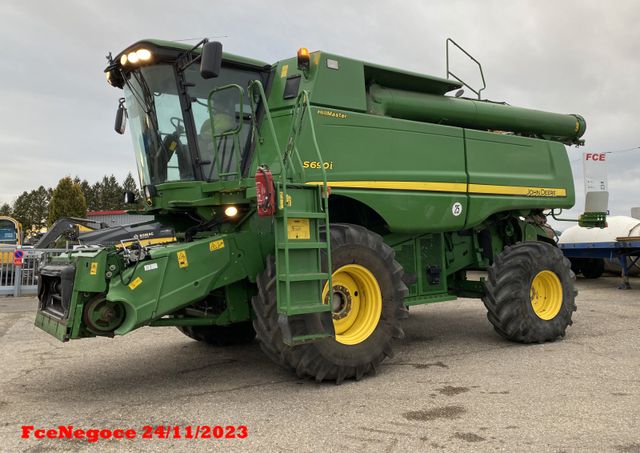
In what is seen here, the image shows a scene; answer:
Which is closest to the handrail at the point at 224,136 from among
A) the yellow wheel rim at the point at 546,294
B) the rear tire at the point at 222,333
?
the rear tire at the point at 222,333

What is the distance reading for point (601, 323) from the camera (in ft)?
25.7

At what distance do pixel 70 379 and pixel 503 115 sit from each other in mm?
5937

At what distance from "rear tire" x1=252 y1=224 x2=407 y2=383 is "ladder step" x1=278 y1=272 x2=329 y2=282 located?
0.63ft

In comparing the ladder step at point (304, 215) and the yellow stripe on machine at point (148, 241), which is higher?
the ladder step at point (304, 215)

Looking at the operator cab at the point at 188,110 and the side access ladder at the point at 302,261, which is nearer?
the side access ladder at the point at 302,261

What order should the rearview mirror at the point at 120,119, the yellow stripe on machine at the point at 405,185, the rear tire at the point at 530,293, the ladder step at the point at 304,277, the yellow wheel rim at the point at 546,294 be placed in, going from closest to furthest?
the ladder step at the point at 304,277
the yellow stripe on machine at the point at 405,185
the rearview mirror at the point at 120,119
the rear tire at the point at 530,293
the yellow wheel rim at the point at 546,294

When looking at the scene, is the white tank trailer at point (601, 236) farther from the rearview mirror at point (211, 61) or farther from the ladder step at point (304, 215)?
the rearview mirror at point (211, 61)

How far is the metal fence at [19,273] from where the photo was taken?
513 inches

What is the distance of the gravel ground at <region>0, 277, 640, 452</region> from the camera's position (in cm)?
330

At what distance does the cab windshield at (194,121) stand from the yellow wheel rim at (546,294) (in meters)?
3.99

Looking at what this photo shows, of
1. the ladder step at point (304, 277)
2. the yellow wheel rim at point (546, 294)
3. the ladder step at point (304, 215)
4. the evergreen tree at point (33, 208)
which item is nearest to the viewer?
the ladder step at point (304, 277)

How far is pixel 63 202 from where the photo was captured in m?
41.5

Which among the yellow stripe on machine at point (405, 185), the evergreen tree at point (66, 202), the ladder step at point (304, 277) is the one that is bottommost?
the ladder step at point (304, 277)

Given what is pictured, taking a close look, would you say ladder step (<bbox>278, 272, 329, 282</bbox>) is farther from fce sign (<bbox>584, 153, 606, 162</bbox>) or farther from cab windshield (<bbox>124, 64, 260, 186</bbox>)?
fce sign (<bbox>584, 153, 606, 162</bbox>)
